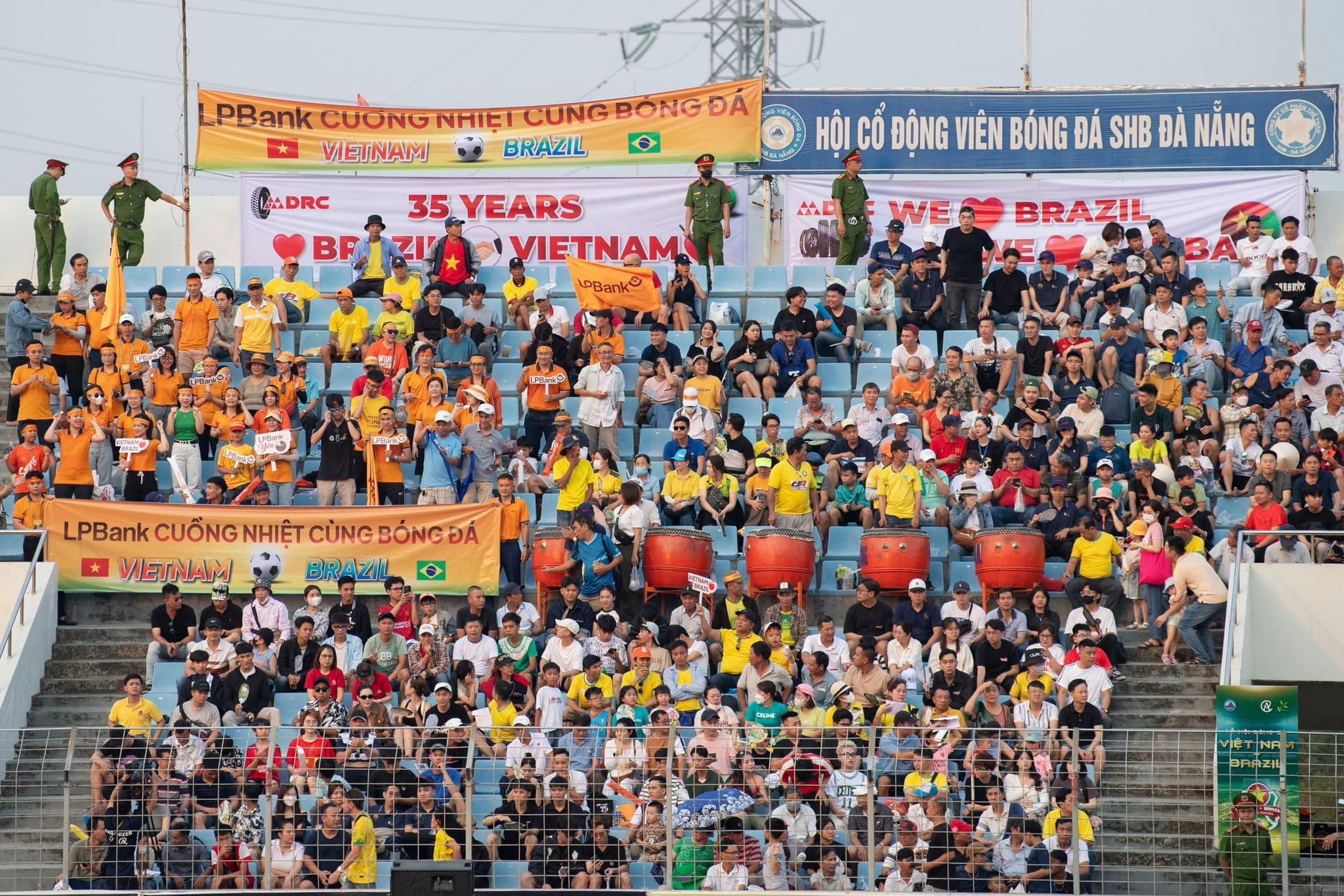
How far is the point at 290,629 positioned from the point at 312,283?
7.54m

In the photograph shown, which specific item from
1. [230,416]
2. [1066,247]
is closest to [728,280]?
[1066,247]

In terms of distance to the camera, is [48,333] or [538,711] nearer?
[538,711]

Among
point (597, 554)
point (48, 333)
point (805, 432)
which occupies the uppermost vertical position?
point (48, 333)

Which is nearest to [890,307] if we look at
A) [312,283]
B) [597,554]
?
[597,554]

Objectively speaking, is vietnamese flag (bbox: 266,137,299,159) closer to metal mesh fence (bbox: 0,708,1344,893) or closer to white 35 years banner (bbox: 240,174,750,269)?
white 35 years banner (bbox: 240,174,750,269)

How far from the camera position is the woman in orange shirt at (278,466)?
1834 cm

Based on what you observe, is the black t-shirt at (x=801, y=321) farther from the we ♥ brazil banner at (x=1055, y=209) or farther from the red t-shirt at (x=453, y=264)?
the red t-shirt at (x=453, y=264)

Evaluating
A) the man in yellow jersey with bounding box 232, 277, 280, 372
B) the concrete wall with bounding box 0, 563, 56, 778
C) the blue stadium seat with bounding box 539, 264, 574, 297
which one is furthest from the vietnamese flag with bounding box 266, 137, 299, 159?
the concrete wall with bounding box 0, 563, 56, 778

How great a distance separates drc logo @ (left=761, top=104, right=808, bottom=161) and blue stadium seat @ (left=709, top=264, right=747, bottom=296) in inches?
81.1

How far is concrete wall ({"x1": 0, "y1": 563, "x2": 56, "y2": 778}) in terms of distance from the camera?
1600 centimetres

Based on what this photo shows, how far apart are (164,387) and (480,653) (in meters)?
5.49

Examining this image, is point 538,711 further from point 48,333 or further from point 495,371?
point 48,333

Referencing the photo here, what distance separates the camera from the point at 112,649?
17141mm

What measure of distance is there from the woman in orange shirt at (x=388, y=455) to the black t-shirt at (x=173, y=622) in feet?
7.90
